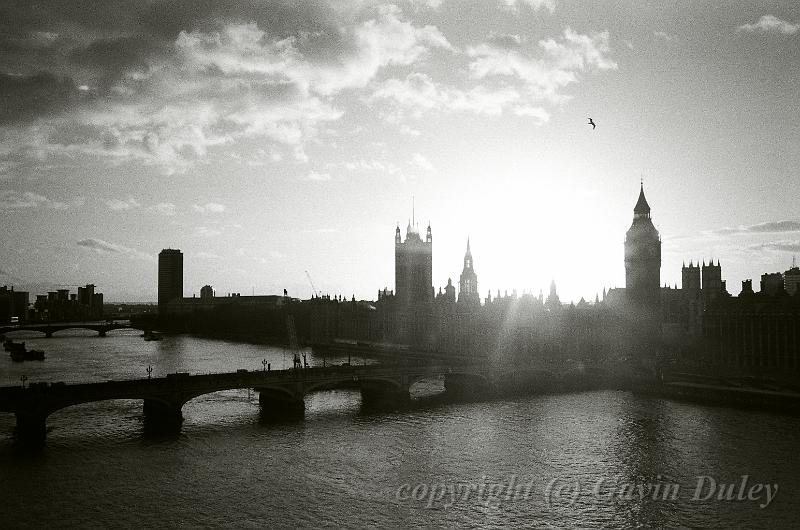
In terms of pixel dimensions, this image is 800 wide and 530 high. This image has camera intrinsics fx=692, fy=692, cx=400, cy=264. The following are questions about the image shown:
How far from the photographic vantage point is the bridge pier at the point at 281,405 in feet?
235

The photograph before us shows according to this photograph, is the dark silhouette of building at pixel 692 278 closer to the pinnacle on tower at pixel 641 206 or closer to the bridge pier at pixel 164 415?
the pinnacle on tower at pixel 641 206

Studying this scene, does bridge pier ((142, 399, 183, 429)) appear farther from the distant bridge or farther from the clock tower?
the clock tower

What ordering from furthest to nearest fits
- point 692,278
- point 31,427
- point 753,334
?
point 692,278
point 753,334
point 31,427

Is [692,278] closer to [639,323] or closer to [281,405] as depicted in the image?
[639,323]

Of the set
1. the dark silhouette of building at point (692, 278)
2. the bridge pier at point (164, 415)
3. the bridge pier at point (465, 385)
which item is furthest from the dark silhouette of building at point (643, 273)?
the bridge pier at point (164, 415)

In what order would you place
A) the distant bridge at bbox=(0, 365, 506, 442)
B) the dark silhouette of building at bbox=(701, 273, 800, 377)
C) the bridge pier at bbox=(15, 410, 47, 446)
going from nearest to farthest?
1. the bridge pier at bbox=(15, 410, 47, 446)
2. the distant bridge at bbox=(0, 365, 506, 442)
3. the dark silhouette of building at bbox=(701, 273, 800, 377)

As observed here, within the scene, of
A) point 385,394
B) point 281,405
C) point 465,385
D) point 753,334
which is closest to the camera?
point 281,405

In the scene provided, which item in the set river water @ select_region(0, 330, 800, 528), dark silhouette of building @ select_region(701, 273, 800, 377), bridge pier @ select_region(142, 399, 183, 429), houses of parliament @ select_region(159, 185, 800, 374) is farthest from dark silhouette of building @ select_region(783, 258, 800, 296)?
bridge pier @ select_region(142, 399, 183, 429)

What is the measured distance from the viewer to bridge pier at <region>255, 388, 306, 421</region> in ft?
235

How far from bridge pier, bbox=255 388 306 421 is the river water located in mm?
1492

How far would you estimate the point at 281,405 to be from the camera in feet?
244

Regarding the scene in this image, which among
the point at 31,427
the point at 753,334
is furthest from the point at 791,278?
the point at 31,427

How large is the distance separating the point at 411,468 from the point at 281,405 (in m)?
26.0

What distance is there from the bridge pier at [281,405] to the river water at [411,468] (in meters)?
1.49
